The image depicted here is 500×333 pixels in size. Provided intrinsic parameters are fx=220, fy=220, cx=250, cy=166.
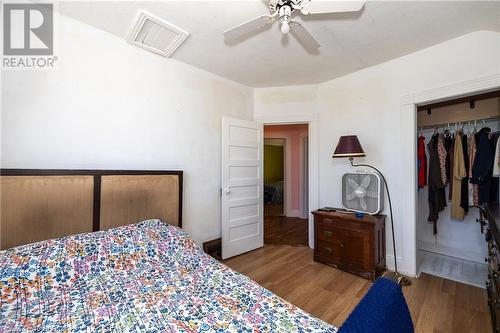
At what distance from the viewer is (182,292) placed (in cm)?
124

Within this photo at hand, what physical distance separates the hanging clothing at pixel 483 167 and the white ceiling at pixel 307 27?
116cm

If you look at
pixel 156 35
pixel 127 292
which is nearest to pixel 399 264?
pixel 127 292

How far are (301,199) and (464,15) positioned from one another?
3.98 m

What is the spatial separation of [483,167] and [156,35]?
3641 millimetres

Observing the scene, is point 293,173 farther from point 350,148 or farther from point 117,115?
point 117,115

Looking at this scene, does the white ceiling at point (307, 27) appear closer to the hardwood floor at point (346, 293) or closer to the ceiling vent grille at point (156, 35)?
the ceiling vent grille at point (156, 35)

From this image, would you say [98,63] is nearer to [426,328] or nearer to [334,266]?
[334,266]

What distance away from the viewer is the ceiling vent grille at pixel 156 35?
74.4 inches

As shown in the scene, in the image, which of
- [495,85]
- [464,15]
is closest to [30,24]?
[464,15]

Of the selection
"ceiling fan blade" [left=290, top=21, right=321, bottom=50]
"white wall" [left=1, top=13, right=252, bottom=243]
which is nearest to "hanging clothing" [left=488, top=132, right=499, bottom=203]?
"ceiling fan blade" [left=290, top=21, right=321, bottom=50]

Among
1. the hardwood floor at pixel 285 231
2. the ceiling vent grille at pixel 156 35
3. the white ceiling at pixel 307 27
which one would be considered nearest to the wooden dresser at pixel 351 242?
the hardwood floor at pixel 285 231

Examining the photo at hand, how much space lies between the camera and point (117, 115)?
Result: 2.09 metres

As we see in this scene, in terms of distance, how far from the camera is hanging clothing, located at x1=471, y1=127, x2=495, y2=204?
2361 mm

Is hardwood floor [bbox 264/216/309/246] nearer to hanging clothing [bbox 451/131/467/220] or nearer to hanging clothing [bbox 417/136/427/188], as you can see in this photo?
hanging clothing [bbox 417/136/427/188]
